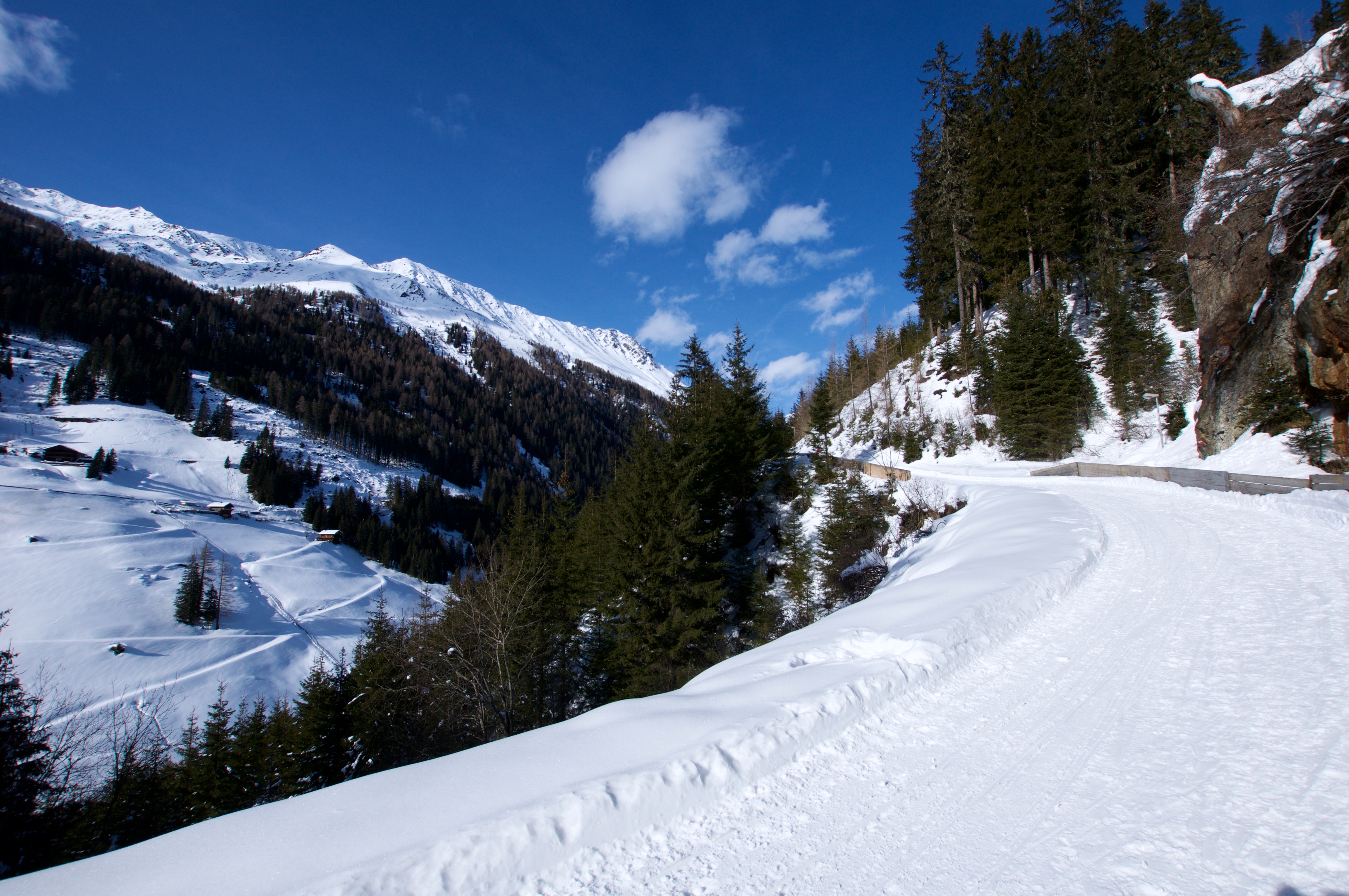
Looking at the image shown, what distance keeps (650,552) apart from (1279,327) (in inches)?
847

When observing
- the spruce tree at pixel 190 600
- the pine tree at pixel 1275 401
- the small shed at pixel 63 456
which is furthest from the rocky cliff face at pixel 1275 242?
the small shed at pixel 63 456

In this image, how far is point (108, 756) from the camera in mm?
30641

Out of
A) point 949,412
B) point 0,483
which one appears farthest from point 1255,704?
point 0,483

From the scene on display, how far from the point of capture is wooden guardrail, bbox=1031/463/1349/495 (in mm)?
10875

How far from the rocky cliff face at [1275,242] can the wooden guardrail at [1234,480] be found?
257cm

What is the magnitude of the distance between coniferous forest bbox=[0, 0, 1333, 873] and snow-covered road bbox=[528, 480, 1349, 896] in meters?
12.6

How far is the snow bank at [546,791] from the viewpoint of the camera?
2807 mm

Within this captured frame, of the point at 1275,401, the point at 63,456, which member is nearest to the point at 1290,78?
the point at 1275,401

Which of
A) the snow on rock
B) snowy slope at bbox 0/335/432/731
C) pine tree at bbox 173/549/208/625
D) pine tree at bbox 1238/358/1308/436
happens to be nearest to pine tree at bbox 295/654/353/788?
pine tree at bbox 1238/358/1308/436

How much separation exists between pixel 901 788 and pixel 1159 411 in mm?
35443

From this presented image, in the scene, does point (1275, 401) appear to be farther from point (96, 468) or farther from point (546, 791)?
point (96, 468)

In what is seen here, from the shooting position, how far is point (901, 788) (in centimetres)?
346

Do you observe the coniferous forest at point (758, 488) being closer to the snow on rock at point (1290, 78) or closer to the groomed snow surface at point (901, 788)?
the snow on rock at point (1290, 78)

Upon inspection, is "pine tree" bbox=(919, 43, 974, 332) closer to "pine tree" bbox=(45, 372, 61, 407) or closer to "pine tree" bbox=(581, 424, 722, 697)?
"pine tree" bbox=(581, 424, 722, 697)
